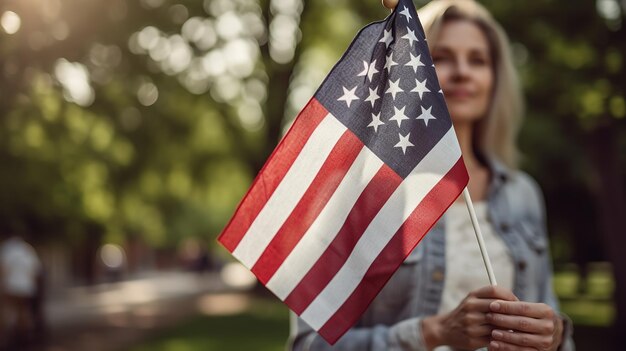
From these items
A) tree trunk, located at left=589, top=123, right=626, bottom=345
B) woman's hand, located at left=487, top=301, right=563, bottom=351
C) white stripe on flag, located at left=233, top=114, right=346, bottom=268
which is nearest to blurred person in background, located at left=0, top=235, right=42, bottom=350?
tree trunk, located at left=589, top=123, right=626, bottom=345

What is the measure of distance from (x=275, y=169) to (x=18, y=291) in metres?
13.9

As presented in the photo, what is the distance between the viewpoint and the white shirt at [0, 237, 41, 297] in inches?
567

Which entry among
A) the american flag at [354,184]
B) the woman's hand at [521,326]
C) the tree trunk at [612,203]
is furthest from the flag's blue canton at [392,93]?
the tree trunk at [612,203]

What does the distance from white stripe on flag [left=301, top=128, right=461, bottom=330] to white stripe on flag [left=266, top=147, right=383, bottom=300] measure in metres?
0.09

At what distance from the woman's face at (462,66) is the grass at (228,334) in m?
10.2

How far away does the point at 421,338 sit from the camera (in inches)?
96.4

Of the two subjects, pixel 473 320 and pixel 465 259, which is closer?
pixel 473 320

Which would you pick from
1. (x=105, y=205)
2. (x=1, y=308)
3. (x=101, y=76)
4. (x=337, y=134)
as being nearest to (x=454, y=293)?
(x=337, y=134)

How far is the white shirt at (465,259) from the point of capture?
9.04 feet

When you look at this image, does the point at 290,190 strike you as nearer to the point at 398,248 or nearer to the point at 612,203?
the point at 398,248

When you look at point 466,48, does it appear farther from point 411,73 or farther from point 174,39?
point 174,39

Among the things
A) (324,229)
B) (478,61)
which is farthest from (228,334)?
(324,229)

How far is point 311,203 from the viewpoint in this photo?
8.34 feet

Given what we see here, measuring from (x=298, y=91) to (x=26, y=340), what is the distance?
14.3 m
